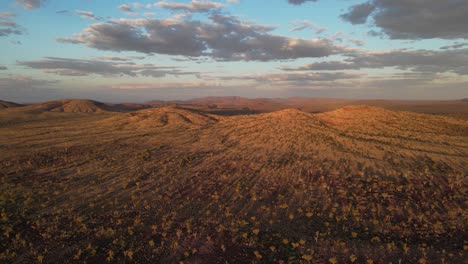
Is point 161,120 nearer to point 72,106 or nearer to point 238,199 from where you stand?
point 238,199

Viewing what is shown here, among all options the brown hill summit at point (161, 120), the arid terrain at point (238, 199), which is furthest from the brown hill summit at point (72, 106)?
the arid terrain at point (238, 199)

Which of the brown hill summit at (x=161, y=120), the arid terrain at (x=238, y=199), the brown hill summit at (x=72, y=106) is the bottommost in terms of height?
the arid terrain at (x=238, y=199)

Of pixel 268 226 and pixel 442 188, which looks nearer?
pixel 268 226

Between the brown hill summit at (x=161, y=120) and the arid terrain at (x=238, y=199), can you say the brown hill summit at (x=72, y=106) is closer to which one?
the brown hill summit at (x=161, y=120)

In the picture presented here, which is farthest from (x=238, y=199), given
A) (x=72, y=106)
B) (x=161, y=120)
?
(x=72, y=106)

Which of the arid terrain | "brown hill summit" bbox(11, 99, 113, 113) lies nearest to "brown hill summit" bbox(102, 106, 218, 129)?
the arid terrain

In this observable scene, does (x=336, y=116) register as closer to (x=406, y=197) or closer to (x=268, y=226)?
(x=406, y=197)

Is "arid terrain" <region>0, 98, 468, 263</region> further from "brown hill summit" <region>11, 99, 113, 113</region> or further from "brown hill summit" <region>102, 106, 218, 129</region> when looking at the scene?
"brown hill summit" <region>11, 99, 113, 113</region>

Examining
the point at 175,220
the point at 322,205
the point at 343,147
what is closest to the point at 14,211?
the point at 175,220
